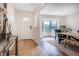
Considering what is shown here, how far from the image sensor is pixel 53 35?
232cm

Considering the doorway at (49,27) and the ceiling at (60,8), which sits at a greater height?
the ceiling at (60,8)

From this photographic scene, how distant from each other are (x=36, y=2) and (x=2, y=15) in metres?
0.66

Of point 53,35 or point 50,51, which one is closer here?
point 50,51

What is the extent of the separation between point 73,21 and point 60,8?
357mm

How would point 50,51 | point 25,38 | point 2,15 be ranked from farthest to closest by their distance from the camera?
point 25,38, point 50,51, point 2,15

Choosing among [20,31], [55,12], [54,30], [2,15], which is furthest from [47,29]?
[2,15]

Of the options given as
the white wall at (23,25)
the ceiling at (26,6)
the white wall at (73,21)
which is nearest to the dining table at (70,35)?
the white wall at (73,21)

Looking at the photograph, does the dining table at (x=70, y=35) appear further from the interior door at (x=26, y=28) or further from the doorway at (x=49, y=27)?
the interior door at (x=26, y=28)

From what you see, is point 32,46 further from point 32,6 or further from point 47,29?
point 32,6

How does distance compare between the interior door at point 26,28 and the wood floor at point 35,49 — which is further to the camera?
the interior door at point 26,28

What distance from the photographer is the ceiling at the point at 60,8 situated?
2.15 meters

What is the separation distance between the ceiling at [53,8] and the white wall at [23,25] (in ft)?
0.33

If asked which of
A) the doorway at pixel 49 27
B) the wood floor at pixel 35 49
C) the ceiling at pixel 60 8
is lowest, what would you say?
the wood floor at pixel 35 49

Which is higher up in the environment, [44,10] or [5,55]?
[44,10]
